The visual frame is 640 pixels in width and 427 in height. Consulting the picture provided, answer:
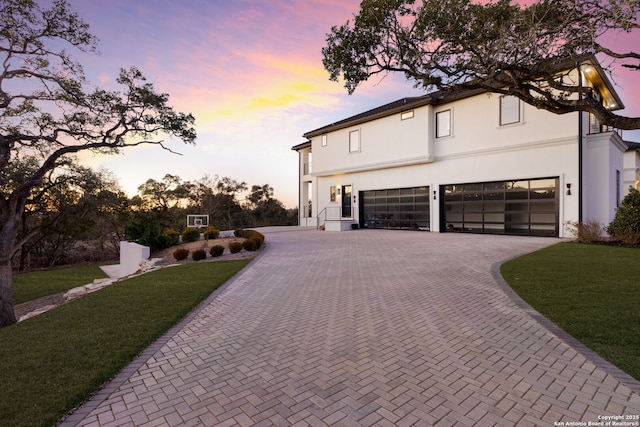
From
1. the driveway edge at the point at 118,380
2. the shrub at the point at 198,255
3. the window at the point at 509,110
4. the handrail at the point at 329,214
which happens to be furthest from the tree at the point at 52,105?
the handrail at the point at 329,214

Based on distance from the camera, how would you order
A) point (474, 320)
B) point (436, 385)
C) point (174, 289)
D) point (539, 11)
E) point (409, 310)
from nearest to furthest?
point (436, 385)
point (474, 320)
point (409, 310)
point (539, 11)
point (174, 289)

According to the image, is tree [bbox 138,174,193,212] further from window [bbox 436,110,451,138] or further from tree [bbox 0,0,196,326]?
window [bbox 436,110,451,138]

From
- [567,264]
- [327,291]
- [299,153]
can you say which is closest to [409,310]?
[327,291]

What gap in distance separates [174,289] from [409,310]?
5.16m

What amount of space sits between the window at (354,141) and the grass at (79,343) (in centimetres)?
1732

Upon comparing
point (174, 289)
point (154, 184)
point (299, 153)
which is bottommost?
point (174, 289)

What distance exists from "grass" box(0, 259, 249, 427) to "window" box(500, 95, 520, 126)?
51.8 feet

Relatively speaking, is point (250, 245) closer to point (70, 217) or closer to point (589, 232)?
point (70, 217)

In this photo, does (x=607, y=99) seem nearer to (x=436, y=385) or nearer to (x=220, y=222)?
(x=436, y=385)

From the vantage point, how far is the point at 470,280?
735 centimetres

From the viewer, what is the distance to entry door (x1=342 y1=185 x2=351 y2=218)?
24281 millimetres

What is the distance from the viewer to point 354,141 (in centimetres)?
2309

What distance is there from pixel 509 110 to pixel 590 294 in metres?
12.7

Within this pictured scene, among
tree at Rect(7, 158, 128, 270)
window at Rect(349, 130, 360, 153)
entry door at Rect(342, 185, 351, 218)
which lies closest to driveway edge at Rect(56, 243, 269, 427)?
tree at Rect(7, 158, 128, 270)
